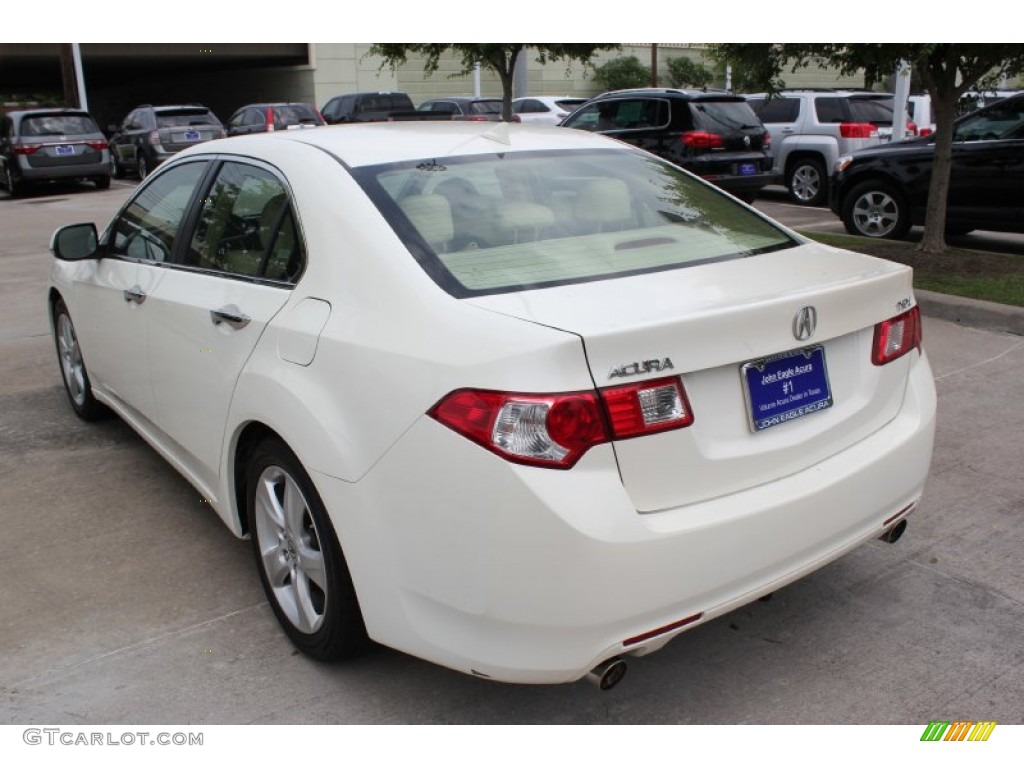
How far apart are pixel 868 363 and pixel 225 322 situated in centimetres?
203

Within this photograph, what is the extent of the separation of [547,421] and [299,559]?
1.13 metres

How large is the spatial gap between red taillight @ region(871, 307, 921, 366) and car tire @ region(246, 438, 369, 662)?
1.68 m

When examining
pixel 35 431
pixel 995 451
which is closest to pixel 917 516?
pixel 995 451

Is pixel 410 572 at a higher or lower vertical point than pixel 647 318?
lower

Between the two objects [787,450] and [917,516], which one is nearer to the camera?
[787,450]

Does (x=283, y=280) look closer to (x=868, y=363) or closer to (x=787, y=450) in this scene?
(x=787, y=450)

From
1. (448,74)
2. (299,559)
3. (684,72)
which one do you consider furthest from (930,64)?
(684,72)

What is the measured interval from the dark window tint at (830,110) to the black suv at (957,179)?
443 cm

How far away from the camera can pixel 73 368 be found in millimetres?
5473

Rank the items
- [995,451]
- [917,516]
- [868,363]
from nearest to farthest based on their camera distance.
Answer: [868,363] → [917,516] → [995,451]

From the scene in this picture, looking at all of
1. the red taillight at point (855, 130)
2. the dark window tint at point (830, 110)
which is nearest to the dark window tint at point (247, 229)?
the red taillight at point (855, 130)

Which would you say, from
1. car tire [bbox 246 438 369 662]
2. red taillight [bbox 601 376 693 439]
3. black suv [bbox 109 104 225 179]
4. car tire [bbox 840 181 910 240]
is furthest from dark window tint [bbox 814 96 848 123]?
red taillight [bbox 601 376 693 439]

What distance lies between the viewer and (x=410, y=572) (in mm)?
2547

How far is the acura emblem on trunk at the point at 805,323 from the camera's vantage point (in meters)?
2.70
